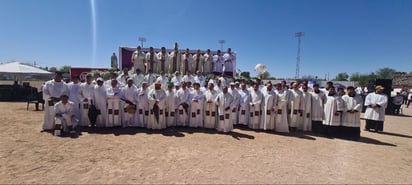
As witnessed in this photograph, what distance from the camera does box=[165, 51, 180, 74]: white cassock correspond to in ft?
44.8

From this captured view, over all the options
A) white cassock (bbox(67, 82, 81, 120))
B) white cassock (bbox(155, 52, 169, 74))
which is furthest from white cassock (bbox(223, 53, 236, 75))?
white cassock (bbox(67, 82, 81, 120))

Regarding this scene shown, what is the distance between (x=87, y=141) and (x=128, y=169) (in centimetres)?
259

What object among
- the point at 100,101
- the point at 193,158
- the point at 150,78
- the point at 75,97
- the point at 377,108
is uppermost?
the point at 150,78

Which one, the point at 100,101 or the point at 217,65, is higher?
the point at 217,65

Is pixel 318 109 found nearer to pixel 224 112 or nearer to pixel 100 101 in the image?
pixel 224 112

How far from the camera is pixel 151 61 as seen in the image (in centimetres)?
1306

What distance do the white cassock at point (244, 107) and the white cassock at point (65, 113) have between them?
606cm

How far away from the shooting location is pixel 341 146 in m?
6.86

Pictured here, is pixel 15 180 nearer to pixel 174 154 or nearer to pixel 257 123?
pixel 174 154

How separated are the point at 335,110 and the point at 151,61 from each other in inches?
383

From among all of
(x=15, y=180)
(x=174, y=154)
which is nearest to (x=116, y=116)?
(x=174, y=154)

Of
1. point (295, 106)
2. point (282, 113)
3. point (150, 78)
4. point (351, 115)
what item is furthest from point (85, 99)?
point (351, 115)

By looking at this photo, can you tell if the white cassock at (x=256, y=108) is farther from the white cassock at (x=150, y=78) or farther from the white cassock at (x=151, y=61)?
the white cassock at (x=151, y=61)

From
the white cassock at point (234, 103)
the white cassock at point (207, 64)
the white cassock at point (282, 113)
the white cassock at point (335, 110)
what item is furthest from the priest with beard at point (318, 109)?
the white cassock at point (207, 64)
